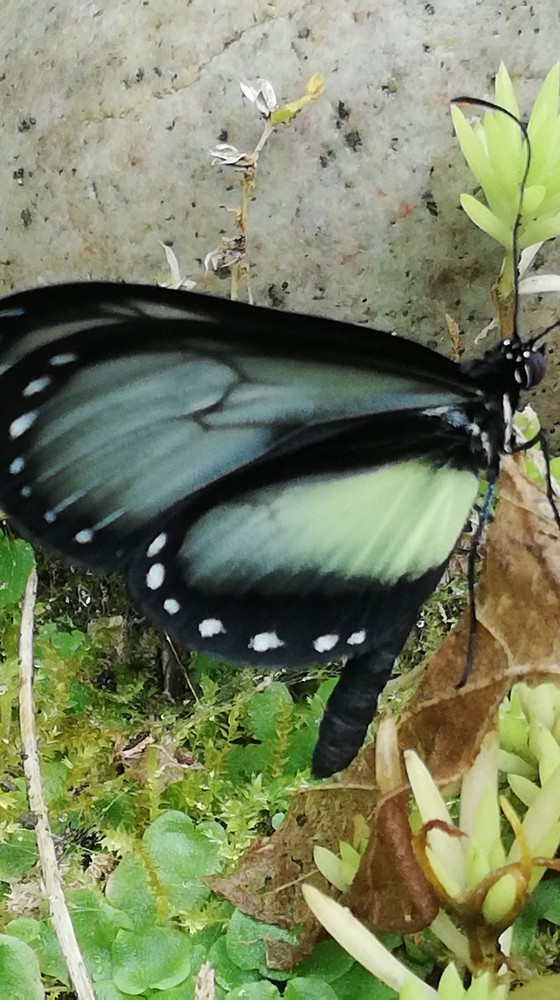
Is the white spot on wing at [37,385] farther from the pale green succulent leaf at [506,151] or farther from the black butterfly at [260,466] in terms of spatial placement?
the pale green succulent leaf at [506,151]

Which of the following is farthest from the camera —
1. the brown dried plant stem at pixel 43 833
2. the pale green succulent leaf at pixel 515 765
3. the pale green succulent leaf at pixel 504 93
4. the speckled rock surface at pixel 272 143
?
the speckled rock surface at pixel 272 143

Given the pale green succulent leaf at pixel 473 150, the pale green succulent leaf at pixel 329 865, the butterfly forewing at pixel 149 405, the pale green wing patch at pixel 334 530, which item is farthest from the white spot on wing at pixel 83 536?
the pale green succulent leaf at pixel 473 150

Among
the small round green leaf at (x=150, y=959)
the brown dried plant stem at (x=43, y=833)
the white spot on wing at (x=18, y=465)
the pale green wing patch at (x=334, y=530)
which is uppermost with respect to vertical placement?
the white spot on wing at (x=18, y=465)

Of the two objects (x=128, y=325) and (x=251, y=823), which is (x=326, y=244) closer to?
(x=128, y=325)

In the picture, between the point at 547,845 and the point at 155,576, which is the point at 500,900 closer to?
the point at 547,845

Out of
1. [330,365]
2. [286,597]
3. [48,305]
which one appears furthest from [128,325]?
[286,597]

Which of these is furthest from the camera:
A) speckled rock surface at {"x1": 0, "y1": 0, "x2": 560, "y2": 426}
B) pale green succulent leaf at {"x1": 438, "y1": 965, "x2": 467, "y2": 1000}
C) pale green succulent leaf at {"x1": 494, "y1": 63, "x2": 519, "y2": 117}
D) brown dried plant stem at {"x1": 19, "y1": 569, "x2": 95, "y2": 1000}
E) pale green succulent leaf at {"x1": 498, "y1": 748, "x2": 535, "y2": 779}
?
speckled rock surface at {"x1": 0, "y1": 0, "x2": 560, "y2": 426}

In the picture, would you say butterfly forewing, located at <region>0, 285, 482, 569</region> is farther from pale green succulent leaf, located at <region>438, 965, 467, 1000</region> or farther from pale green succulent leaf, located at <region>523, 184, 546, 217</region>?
pale green succulent leaf, located at <region>438, 965, 467, 1000</region>

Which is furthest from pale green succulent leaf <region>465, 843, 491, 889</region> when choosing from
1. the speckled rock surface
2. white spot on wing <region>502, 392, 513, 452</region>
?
the speckled rock surface
